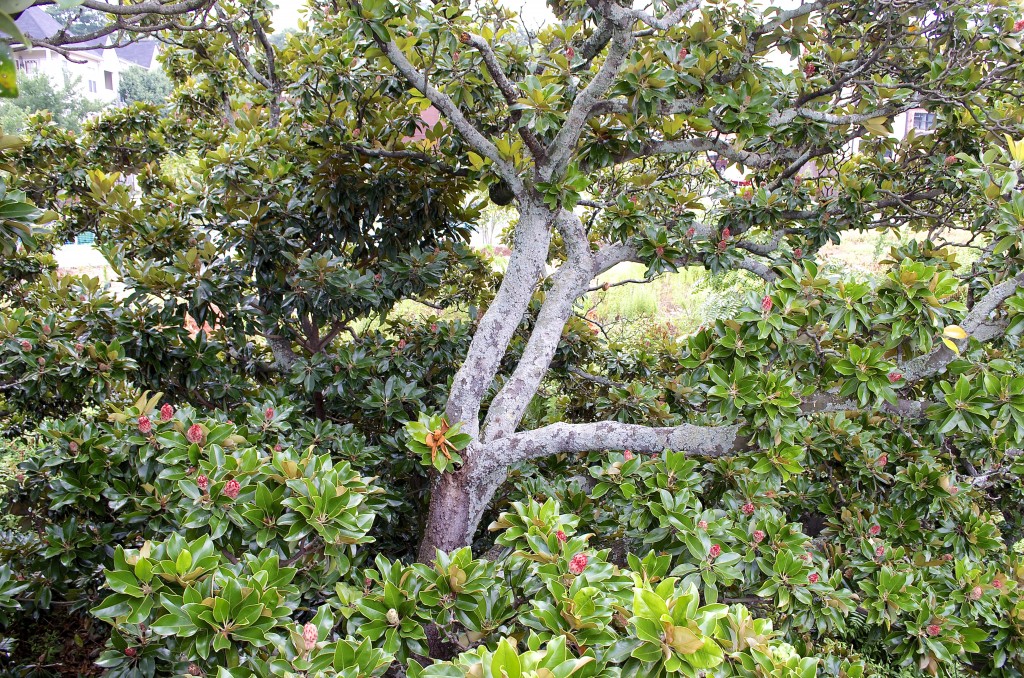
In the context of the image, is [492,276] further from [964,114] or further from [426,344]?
[964,114]

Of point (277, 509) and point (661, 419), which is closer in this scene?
point (277, 509)

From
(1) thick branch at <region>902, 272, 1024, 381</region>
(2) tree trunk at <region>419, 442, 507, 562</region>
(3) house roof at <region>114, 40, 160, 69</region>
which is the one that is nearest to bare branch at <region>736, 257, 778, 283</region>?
(1) thick branch at <region>902, 272, 1024, 381</region>

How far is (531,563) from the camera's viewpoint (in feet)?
5.62

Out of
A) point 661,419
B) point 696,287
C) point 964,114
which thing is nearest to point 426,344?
A: point 661,419

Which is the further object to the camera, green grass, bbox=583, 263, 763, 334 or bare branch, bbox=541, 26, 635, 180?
green grass, bbox=583, 263, 763, 334

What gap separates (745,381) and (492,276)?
2.12m

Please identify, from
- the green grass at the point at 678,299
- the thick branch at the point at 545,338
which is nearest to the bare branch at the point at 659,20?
the thick branch at the point at 545,338

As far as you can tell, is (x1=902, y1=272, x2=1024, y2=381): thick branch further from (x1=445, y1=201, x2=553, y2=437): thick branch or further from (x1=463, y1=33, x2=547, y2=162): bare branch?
(x1=463, y1=33, x2=547, y2=162): bare branch

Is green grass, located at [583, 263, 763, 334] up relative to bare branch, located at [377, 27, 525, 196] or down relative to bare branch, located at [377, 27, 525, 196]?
down

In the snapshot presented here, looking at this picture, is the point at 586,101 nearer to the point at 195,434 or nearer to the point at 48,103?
the point at 195,434

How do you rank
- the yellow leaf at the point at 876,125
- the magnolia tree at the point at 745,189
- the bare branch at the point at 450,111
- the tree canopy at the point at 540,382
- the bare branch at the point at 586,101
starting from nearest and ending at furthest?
the tree canopy at the point at 540,382, the magnolia tree at the point at 745,189, the bare branch at the point at 586,101, the bare branch at the point at 450,111, the yellow leaf at the point at 876,125

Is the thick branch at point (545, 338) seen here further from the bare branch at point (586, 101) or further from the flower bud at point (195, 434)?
the flower bud at point (195, 434)

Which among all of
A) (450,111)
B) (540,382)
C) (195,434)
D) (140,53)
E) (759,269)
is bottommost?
(540,382)

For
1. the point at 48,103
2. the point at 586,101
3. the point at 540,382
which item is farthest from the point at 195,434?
the point at 48,103
